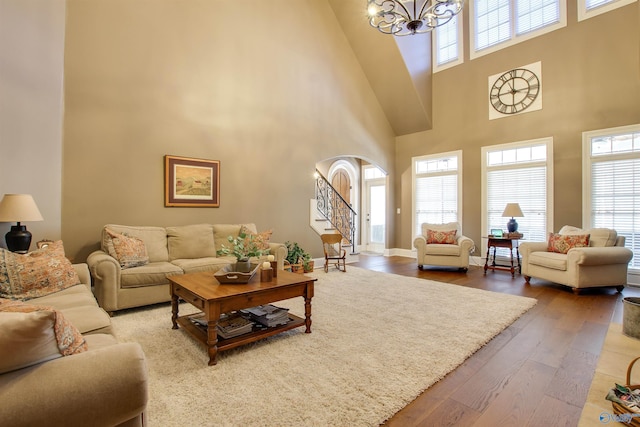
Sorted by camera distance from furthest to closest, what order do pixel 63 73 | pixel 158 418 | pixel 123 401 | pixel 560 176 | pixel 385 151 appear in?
pixel 385 151
pixel 560 176
pixel 63 73
pixel 158 418
pixel 123 401

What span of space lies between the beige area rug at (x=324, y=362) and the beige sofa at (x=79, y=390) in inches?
27.1

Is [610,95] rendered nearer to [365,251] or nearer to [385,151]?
[385,151]

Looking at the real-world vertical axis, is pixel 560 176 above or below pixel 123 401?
above

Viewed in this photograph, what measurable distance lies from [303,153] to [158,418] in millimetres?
4919

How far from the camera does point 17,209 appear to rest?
2.89 meters

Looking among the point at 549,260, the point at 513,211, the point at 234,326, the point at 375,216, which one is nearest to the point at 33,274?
the point at 234,326

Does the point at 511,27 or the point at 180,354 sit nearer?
the point at 180,354

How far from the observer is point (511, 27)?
5996mm

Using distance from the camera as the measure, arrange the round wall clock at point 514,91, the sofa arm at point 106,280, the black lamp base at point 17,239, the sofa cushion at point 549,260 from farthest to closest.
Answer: the round wall clock at point 514,91 < the sofa cushion at point 549,260 < the sofa arm at point 106,280 < the black lamp base at point 17,239

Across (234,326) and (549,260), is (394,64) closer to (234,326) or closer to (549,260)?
(549,260)

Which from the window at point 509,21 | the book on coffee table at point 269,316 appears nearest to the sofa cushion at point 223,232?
the book on coffee table at point 269,316

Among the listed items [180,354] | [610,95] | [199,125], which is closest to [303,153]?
[199,125]

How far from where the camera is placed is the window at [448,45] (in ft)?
22.0

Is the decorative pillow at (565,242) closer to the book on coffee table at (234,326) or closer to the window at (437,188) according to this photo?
the window at (437,188)
